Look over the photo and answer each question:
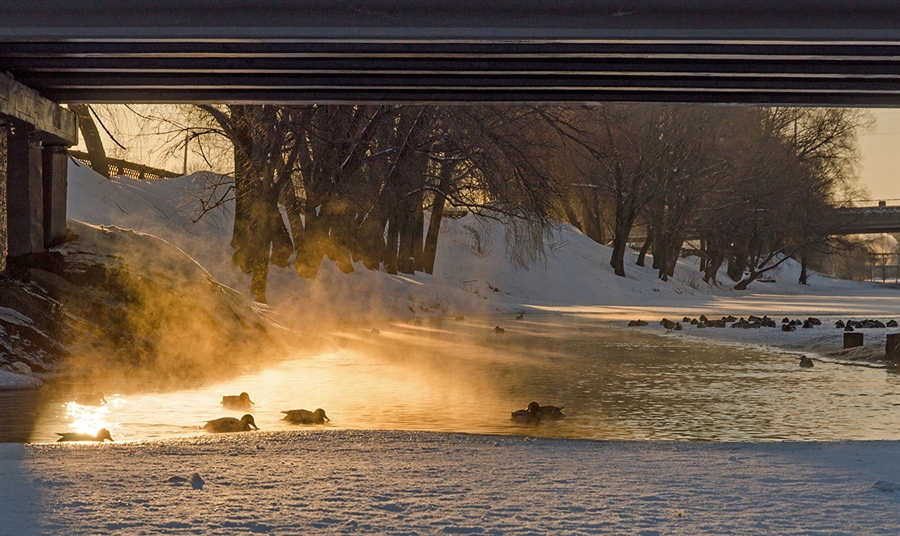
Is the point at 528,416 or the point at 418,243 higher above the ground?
the point at 418,243

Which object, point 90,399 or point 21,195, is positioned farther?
point 21,195

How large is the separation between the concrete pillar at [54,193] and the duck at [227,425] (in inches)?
302

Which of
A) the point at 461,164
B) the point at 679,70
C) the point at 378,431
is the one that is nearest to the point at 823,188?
the point at 461,164

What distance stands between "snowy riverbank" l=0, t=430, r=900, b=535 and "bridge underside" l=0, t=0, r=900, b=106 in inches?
157

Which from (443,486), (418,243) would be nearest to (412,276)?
(418,243)

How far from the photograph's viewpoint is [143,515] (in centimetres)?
457

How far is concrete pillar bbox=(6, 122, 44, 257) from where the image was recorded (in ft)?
44.4

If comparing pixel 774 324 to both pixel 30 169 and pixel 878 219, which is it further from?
pixel 878 219

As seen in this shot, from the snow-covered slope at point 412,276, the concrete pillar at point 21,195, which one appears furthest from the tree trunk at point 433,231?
the concrete pillar at point 21,195

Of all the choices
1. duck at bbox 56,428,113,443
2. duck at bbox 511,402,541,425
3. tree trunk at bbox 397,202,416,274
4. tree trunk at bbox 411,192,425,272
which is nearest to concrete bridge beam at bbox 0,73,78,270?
duck at bbox 56,428,113,443

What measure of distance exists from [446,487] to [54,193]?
1106 centimetres

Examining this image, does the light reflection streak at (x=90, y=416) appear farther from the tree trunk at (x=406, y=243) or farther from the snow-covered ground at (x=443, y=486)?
the tree trunk at (x=406, y=243)

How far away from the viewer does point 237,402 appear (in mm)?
9344

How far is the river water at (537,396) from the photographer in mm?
8281
